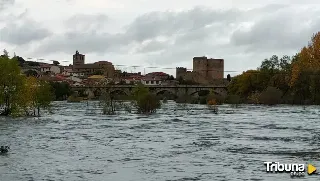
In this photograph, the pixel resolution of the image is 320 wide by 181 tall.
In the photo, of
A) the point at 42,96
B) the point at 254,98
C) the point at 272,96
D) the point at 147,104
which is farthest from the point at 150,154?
the point at 254,98

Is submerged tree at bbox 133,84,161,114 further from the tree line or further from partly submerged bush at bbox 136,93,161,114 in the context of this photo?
the tree line

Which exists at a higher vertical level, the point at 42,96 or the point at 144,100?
the point at 42,96

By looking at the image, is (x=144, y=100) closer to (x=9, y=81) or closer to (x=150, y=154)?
(x=9, y=81)

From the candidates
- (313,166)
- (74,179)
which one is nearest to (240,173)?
(313,166)

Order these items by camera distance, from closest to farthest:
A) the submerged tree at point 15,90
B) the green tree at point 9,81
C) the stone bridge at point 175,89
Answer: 1. the submerged tree at point 15,90
2. the green tree at point 9,81
3. the stone bridge at point 175,89

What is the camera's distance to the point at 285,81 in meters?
110

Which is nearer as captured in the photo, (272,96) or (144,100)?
(144,100)

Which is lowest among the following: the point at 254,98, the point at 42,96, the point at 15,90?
the point at 254,98

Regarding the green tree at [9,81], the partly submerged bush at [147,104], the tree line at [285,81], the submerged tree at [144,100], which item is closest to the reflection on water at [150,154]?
the green tree at [9,81]

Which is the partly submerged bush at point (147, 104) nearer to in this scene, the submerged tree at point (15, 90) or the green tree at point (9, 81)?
the submerged tree at point (15, 90)

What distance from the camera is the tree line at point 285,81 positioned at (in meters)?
92.8

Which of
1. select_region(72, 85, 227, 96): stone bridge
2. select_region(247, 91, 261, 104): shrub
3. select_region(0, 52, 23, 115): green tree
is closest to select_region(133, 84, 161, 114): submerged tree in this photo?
select_region(0, 52, 23, 115): green tree

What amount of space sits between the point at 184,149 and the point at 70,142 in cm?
744

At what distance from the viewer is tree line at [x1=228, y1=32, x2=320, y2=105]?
92.8 m
